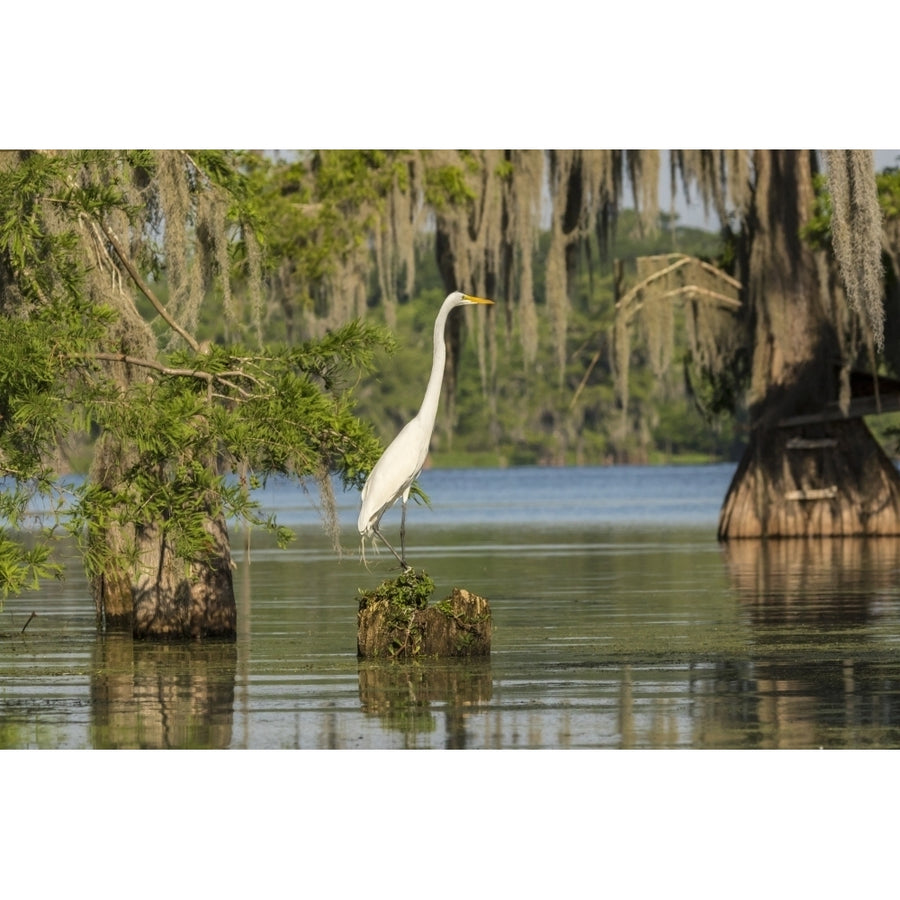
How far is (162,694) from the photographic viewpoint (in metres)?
11.1

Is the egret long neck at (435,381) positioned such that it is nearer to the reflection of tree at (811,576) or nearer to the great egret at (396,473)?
the great egret at (396,473)

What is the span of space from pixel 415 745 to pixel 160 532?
5296 mm

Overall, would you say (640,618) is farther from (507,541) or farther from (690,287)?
(507,541)

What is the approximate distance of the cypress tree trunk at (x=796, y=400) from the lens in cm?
2616

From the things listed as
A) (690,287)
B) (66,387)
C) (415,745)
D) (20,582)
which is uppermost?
(690,287)

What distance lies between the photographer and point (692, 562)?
23172 mm

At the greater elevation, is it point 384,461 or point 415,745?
point 384,461

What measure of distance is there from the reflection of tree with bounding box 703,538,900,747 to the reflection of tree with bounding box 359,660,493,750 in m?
1.28

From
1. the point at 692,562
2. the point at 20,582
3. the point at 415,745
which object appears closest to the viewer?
the point at 415,745

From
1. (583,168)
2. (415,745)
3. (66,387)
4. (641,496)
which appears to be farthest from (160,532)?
(641,496)

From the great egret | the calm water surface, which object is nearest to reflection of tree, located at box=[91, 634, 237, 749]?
the calm water surface

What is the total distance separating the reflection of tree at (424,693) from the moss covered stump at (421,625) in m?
0.23

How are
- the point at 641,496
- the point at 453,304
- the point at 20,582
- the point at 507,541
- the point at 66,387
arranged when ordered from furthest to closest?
the point at 641,496 < the point at 507,541 < the point at 453,304 < the point at 66,387 < the point at 20,582

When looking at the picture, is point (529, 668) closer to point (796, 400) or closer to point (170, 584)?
point (170, 584)
